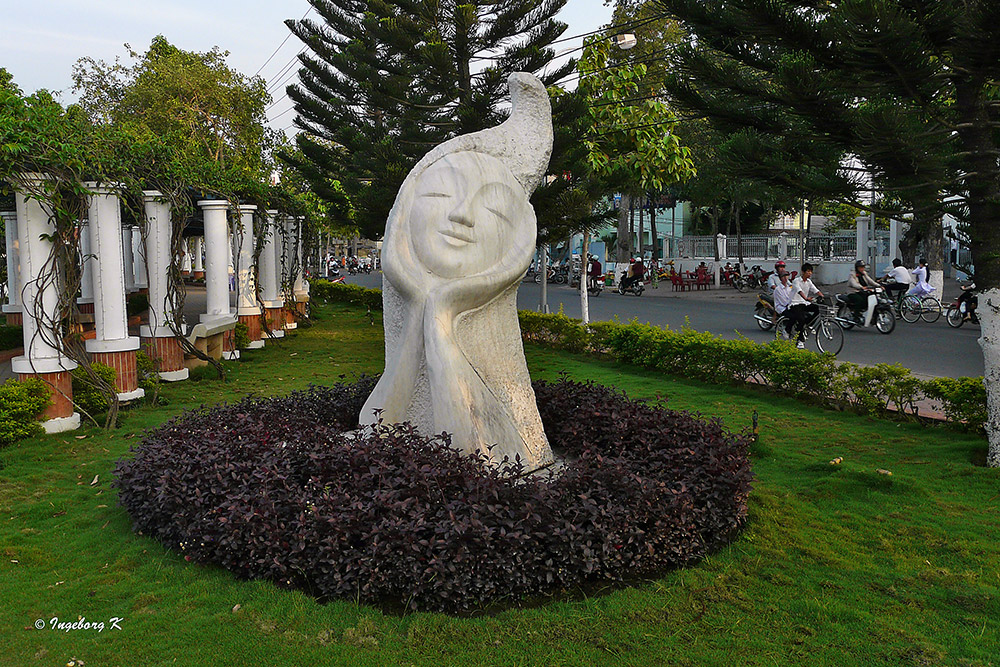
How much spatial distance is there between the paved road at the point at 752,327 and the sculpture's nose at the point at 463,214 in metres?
5.20

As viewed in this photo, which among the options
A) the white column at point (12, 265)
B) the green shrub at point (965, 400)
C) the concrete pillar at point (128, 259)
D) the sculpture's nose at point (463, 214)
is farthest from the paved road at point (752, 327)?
the white column at point (12, 265)

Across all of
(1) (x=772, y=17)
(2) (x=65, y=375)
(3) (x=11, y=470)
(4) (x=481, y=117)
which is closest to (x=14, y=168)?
(2) (x=65, y=375)

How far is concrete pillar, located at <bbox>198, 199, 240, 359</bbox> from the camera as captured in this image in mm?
9070

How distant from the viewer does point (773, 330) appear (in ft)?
39.9

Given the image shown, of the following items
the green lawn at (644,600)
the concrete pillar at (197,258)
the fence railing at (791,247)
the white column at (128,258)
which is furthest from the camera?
the concrete pillar at (197,258)

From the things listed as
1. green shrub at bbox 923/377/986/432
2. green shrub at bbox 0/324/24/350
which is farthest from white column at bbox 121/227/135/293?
green shrub at bbox 923/377/986/432

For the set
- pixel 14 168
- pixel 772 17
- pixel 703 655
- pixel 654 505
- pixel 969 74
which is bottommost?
pixel 703 655

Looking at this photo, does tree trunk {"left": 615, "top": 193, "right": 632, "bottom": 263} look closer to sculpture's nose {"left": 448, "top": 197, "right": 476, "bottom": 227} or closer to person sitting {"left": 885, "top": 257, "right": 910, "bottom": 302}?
person sitting {"left": 885, "top": 257, "right": 910, "bottom": 302}

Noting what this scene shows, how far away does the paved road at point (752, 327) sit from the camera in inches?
361

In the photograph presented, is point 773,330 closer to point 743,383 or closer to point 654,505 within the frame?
point 743,383

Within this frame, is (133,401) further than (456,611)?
Yes

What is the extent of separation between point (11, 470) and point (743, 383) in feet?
19.6

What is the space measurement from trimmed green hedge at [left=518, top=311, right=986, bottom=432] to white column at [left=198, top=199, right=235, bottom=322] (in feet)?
14.0

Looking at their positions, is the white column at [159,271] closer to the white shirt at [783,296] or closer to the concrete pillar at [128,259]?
the concrete pillar at [128,259]
